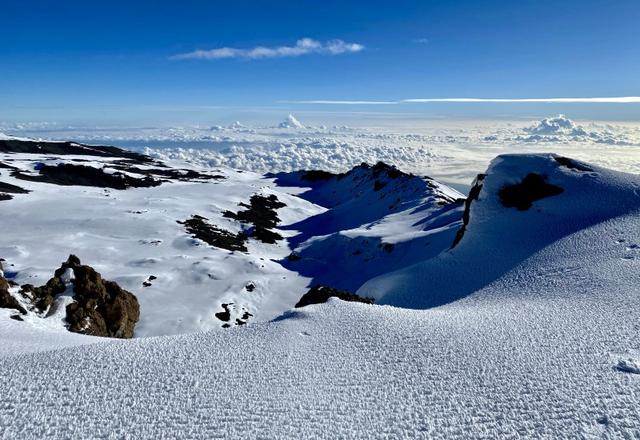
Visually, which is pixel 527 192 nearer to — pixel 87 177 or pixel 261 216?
pixel 261 216

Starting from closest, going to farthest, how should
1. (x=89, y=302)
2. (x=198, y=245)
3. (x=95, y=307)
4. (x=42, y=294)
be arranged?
(x=42, y=294) < (x=89, y=302) < (x=95, y=307) < (x=198, y=245)

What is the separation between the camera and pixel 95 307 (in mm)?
36094

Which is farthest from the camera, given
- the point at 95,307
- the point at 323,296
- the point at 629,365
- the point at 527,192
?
the point at 527,192

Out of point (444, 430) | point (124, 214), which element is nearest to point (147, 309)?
point (444, 430)

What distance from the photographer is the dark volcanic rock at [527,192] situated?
3869 centimetres

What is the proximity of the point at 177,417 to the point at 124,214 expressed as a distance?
338ft

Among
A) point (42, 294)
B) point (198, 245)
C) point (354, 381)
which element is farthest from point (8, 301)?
point (198, 245)

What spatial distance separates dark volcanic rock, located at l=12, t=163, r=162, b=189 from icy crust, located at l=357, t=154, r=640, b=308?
5906 inches

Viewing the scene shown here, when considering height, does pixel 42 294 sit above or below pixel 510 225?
below

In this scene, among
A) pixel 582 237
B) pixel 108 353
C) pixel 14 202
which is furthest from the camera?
pixel 14 202

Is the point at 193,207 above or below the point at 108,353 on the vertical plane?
below

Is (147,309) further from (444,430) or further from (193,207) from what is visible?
(193,207)

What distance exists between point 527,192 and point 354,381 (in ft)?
113

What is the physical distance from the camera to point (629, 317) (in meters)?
16.0
